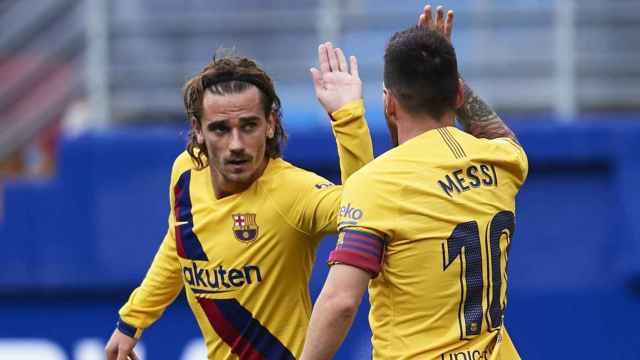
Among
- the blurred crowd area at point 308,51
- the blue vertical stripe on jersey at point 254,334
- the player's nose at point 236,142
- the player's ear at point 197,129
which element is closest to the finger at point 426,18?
the player's nose at point 236,142

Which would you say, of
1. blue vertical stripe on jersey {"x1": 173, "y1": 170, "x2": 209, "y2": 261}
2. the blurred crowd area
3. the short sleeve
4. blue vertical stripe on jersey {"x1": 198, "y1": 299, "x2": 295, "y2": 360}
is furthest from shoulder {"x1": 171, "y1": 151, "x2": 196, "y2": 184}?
the blurred crowd area

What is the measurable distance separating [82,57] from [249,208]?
15.3ft

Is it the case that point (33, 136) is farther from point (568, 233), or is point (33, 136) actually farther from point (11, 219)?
point (568, 233)

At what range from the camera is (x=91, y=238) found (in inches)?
296

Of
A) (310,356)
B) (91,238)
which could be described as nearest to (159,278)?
(310,356)

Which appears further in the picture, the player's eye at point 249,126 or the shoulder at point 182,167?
the shoulder at point 182,167

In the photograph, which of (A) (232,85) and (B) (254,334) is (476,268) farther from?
(A) (232,85)

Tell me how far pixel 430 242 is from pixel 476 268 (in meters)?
0.19

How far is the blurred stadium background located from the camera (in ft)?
23.7

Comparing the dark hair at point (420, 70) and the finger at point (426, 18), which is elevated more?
the finger at point (426, 18)

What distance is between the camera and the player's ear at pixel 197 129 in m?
4.37

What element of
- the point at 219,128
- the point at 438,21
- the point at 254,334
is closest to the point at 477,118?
the point at 438,21

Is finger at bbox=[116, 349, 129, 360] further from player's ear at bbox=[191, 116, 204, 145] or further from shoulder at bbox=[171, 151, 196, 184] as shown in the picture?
player's ear at bbox=[191, 116, 204, 145]

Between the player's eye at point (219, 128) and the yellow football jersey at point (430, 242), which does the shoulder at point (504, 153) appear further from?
the player's eye at point (219, 128)
